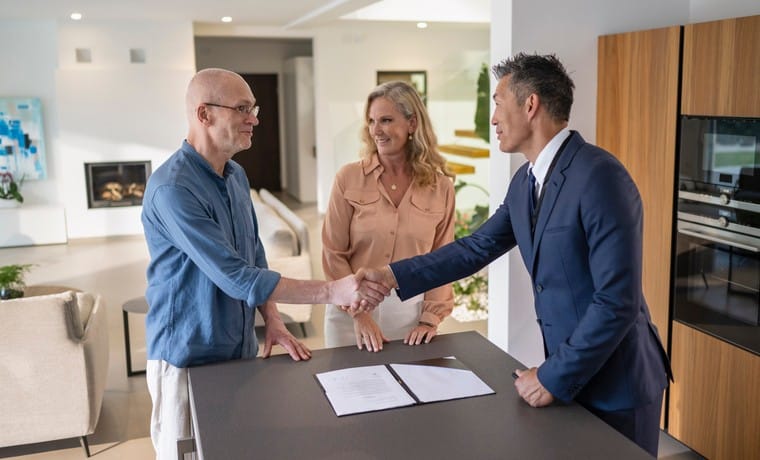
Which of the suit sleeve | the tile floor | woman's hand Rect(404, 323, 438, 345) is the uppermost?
the suit sleeve

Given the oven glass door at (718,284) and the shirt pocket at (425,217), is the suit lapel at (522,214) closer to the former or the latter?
the shirt pocket at (425,217)

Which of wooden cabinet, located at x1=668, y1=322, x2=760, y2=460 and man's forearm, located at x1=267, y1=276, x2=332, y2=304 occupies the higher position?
man's forearm, located at x1=267, y1=276, x2=332, y2=304

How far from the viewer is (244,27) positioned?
997cm

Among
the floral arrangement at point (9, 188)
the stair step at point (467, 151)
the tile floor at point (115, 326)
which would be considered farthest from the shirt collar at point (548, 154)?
the floral arrangement at point (9, 188)

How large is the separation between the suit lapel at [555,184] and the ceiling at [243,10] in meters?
5.85

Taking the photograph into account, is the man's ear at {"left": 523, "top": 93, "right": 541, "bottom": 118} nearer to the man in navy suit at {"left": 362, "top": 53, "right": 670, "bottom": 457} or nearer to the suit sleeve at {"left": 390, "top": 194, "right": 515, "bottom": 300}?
the man in navy suit at {"left": 362, "top": 53, "right": 670, "bottom": 457}

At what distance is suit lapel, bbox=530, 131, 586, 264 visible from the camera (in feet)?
5.85

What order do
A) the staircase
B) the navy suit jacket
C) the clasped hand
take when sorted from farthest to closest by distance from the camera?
1. the staircase
2. the clasped hand
3. the navy suit jacket

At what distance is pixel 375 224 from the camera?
2576 millimetres

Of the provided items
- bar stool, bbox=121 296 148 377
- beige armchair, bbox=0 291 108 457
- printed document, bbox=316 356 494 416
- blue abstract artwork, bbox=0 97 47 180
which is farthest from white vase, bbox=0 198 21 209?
printed document, bbox=316 356 494 416

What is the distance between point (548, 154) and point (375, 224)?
874 mm

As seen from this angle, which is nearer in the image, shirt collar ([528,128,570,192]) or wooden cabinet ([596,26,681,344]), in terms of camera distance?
shirt collar ([528,128,570,192])

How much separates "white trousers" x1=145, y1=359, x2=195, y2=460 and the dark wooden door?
1147cm

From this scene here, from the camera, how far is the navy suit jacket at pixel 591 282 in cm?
165
